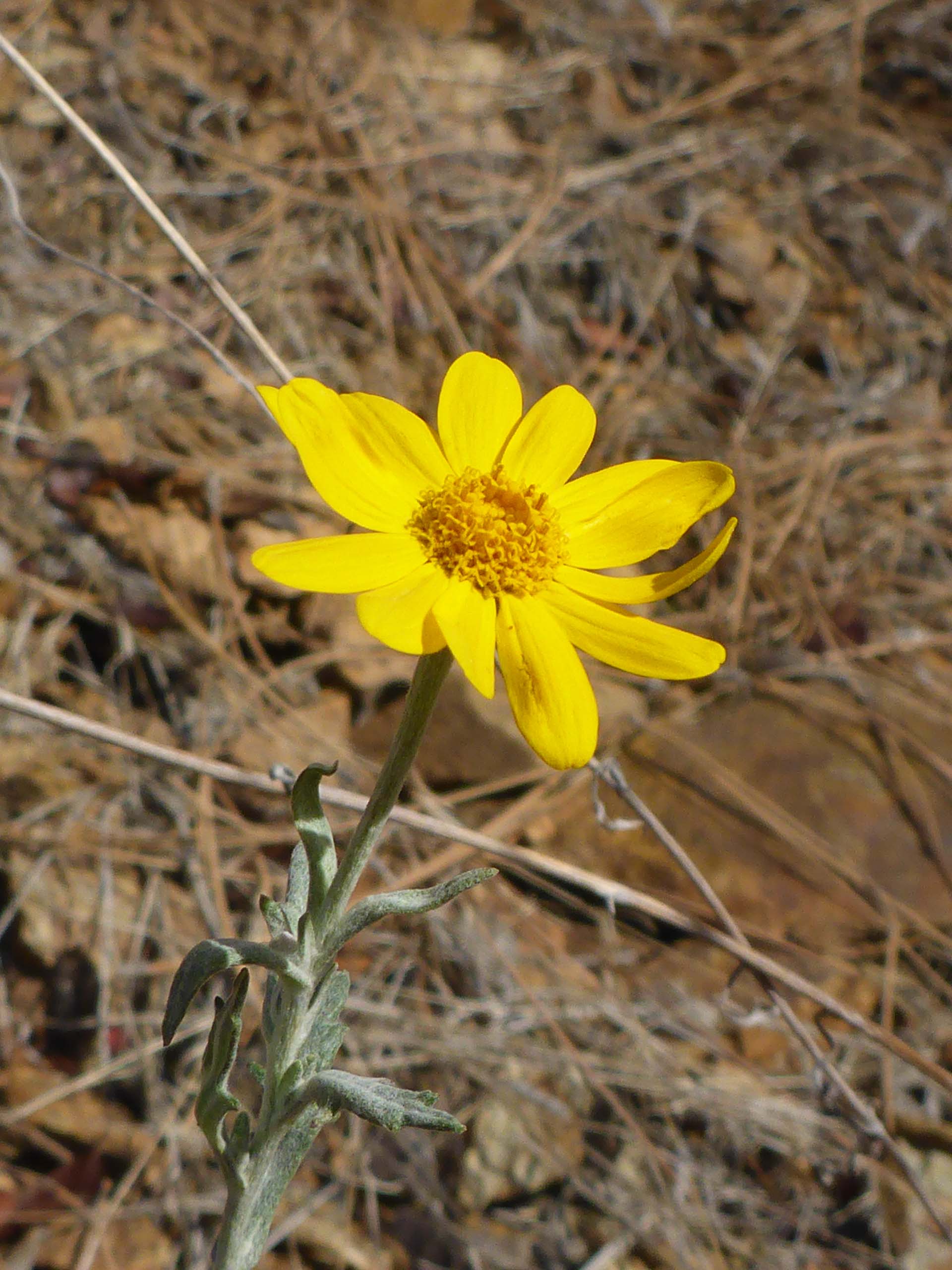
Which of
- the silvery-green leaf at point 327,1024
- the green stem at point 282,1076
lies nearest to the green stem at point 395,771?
the green stem at point 282,1076

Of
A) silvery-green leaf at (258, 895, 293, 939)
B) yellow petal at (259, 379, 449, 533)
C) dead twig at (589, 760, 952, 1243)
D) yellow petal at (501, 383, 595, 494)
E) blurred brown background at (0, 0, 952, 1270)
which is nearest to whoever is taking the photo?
silvery-green leaf at (258, 895, 293, 939)

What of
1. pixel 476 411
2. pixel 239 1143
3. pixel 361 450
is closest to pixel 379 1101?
pixel 239 1143

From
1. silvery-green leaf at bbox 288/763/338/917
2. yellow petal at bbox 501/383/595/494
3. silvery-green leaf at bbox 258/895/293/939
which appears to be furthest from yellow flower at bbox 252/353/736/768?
silvery-green leaf at bbox 258/895/293/939

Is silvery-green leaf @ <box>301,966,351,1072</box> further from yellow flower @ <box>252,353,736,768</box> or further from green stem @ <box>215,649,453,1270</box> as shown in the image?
yellow flower @ <box>252,353,736,768</box>

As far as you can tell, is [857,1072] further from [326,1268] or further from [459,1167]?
[326,1268]

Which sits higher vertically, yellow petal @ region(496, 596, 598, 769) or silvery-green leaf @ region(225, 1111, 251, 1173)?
yellow petal @ region(496, 596, 598, 769)

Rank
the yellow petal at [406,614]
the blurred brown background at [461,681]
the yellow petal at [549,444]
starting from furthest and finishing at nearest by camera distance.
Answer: the blurred brown background at [461,681], the yellow petal at [549,444], the yellow petal at [406,614]

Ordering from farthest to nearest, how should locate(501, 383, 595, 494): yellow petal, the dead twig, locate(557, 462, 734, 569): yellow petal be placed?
the dead twig, locate(501, 383, 595, 494): yellow petal, locate(557, 462, 734, 569): yellow petal

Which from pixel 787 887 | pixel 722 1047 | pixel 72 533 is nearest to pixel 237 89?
pixel 72 533

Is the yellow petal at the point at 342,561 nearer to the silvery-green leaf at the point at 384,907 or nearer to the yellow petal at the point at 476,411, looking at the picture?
the yellow petal at the point at 476,411
